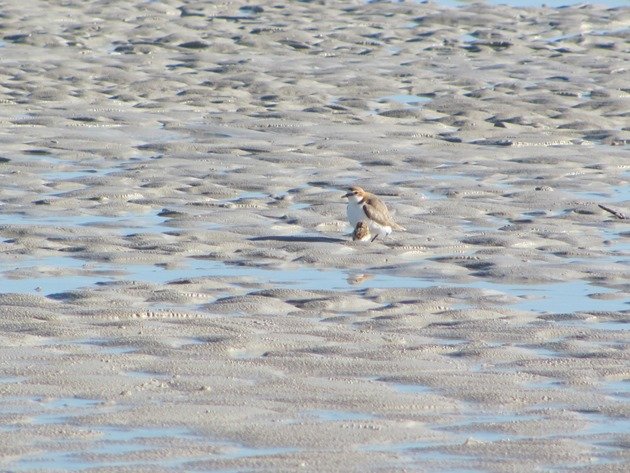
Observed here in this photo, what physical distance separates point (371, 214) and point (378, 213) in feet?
0.41

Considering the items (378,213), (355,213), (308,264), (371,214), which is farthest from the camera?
→ (355,213)

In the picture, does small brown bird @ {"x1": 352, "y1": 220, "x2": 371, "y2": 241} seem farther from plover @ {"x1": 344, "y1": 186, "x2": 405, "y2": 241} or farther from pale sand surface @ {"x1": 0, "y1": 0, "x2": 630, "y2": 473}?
pale sand surface @ {"x1": 0, "y1": 0, "x2": 630, "y2": 473}

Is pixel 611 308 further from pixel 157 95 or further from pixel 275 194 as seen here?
pixel 157 95

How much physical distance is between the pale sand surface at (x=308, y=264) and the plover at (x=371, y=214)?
18cm

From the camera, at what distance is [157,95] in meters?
19.9

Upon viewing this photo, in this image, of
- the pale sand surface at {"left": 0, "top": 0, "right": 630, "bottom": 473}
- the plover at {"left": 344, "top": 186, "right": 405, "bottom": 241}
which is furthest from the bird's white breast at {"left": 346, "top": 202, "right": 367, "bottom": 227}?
the pale sand surface at {"left": 0, "top": 0, "right": 630, "bottom": 473}

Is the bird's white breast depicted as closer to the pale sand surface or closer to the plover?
the plover

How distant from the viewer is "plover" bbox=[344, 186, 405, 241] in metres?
11.7

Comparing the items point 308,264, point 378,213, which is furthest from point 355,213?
point 308,264

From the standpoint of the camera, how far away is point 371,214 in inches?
458

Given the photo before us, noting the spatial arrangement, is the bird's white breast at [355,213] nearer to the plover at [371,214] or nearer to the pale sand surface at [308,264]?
the plover at [371,214]

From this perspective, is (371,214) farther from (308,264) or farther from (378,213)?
(308,264)

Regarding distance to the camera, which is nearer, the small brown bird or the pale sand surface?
the pale sand surface

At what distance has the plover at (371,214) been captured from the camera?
38.3ft
